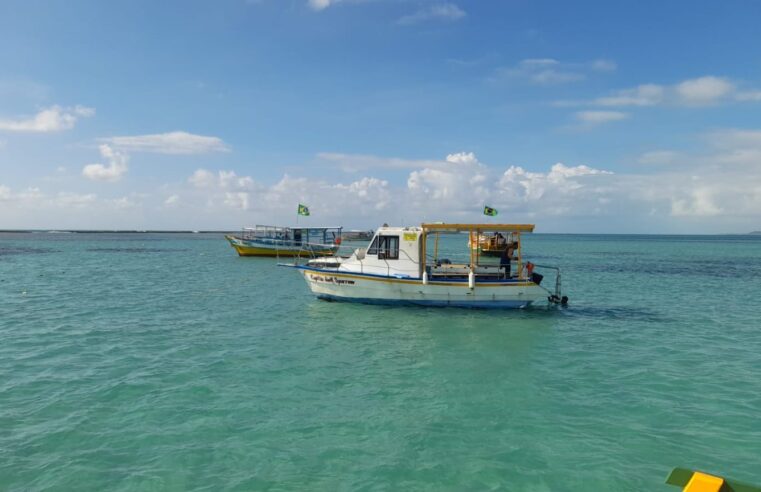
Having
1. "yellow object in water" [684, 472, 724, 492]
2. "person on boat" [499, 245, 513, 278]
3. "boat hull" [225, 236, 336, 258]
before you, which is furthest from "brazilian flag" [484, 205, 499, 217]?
"boat hull" [225, 236, 336, 258]

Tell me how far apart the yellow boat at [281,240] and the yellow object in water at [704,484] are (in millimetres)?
46741

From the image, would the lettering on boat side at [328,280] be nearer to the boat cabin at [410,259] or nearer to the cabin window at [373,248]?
the boat cabin at [410,259]

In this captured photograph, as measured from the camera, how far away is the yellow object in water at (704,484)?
153 inches

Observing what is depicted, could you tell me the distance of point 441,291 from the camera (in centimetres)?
2264

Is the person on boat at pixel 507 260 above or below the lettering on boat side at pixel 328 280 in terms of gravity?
above

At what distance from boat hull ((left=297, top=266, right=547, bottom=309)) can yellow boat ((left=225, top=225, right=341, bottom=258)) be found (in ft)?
89.4

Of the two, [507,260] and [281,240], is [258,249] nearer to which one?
[281,240]

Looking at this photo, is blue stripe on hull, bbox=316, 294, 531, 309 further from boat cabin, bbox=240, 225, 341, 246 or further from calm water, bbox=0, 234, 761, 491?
boat cabin, bbox=240, 225, 341, 246

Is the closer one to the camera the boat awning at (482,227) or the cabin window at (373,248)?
the boat awning at (482,227)

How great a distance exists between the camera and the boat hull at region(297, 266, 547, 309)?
22.5 m

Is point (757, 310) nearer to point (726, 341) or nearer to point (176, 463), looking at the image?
point (726, 341)

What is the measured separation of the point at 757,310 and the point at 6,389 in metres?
31.0

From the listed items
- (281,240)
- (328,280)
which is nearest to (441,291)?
(328,280)

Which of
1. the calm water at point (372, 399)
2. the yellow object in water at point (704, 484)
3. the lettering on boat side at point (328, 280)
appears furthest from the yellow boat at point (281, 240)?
the yellow object in water at point (704, 484)
